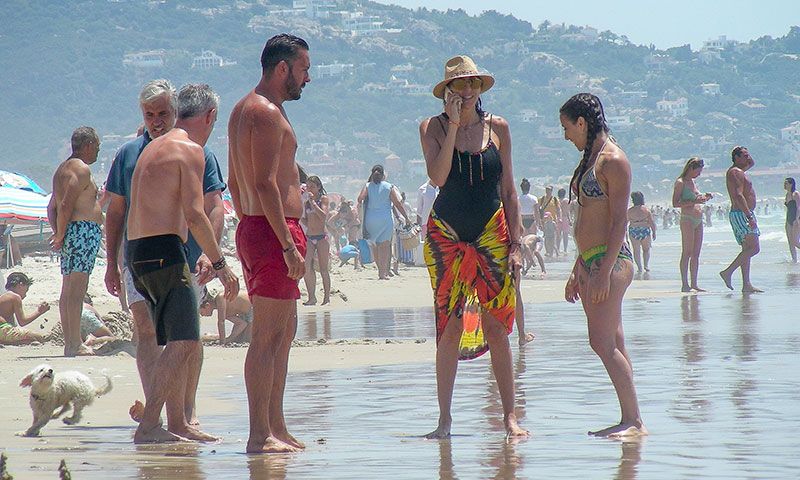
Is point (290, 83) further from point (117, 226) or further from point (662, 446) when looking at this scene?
point (662, 446)

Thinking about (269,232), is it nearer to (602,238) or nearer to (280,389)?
(280,389)

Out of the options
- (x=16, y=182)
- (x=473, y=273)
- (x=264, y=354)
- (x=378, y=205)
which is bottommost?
(x=264, y=354)

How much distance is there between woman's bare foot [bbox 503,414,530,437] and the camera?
577 cm

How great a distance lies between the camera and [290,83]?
225 inches

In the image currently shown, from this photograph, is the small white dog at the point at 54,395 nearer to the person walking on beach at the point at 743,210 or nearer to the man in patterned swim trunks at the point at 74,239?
the man in patterned swim trunks at the point at 74,239

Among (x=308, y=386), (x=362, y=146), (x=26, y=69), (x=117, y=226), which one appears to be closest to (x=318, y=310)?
(x=308, y=386)

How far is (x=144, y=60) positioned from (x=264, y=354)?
641 feet

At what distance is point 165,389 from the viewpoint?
5730 mm

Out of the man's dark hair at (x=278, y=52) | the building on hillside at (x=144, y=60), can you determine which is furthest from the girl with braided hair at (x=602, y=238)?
the building on hillside at (x=144, y=60)

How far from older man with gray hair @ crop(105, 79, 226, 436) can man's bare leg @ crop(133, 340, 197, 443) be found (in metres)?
0.32

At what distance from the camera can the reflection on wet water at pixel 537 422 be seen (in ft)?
16.1

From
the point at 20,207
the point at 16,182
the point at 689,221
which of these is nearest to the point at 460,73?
the point at 689,221

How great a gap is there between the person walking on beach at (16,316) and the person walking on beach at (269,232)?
5666mm

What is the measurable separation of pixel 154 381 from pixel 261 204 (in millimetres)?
942
